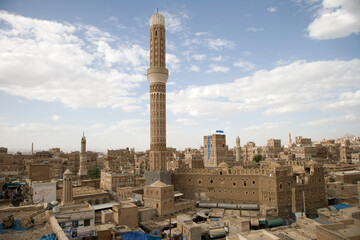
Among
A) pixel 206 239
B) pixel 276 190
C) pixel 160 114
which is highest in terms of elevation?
pixel 160 114

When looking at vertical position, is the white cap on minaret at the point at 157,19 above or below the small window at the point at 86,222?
above

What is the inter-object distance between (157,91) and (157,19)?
1459 centimetres

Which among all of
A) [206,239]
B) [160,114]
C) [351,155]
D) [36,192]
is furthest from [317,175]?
[351,155]

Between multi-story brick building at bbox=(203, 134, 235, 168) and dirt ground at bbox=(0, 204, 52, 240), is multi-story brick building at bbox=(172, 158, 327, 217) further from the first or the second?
multi-story brick building at bbox=(203, 134, 235, 168)

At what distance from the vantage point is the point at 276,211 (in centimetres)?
3894

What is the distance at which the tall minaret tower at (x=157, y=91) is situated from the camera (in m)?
50.0

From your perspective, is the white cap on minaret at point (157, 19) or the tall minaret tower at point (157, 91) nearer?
the tall minaret tower at point (157, 91)

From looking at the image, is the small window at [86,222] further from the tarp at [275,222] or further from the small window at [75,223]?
the tarp at [275,222]

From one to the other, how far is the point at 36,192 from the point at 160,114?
2469 cm

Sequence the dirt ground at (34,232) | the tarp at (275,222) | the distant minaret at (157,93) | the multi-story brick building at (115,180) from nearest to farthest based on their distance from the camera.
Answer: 1. the dirt ground at (34,232)
2. the tarp at (275,222)
3. the distant minaret at (157,93)
4. the multi-story brick building at (115,180)

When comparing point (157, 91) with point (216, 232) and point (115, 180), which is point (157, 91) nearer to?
point (115, 180)

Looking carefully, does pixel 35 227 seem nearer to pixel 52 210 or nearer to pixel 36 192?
pixel 52 210

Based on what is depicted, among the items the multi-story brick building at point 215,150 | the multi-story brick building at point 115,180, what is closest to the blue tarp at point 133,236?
the multi-story brick building at point 115,180

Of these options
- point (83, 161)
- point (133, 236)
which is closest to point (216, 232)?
point (133, 236)
